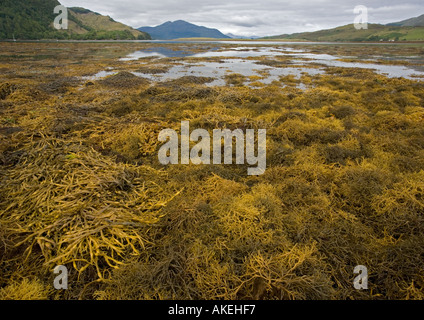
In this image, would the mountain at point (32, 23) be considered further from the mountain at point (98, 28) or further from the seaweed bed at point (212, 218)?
the seaweed bed at point (212, 218)

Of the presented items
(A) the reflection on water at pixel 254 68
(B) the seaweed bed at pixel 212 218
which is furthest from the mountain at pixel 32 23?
(B) the seaweed bed at pixel 212 218

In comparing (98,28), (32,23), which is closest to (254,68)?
(32,23)

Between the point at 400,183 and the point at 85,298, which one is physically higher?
the point at 400,183

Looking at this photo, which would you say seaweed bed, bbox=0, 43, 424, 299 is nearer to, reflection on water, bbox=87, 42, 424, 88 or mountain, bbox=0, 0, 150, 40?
reflection on water, bbox=87, 42, 424, 88

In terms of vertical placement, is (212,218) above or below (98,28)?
below

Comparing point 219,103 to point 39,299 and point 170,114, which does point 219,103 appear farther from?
point 39,299

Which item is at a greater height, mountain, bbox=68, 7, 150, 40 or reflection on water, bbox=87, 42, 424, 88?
mountain, bbox=68, 7, 150, 40

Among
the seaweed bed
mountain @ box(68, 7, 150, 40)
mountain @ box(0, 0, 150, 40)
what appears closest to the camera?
the seaweed bed

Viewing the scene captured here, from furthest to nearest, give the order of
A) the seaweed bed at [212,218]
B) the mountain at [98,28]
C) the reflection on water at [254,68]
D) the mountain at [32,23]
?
the mountain at [98,28] → the mountain at [32,23] → the reflection on water at [254,68] → the seaweed bed at [212,218]

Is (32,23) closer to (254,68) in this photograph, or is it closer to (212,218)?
(254,68)

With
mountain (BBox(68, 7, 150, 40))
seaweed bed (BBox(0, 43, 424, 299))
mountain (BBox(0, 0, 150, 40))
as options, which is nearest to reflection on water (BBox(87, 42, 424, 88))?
seaweed bed (BBox(0, 43, 424, 299))
